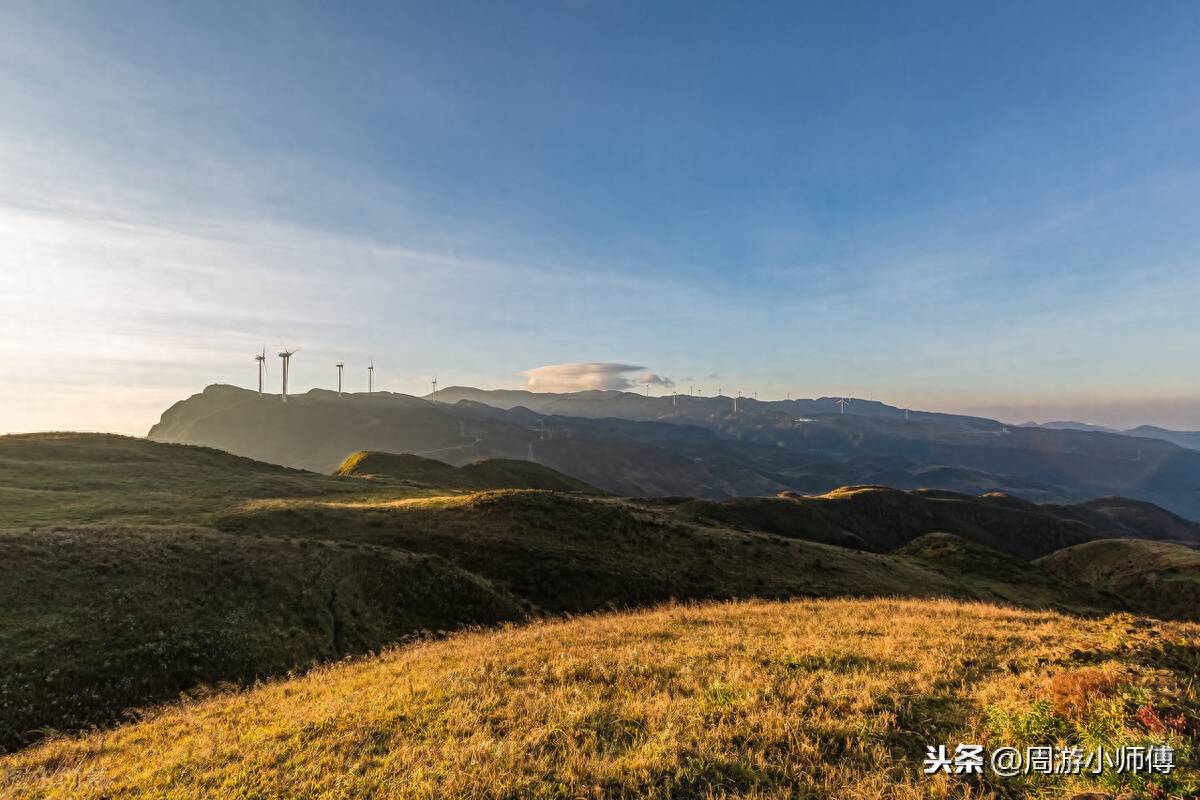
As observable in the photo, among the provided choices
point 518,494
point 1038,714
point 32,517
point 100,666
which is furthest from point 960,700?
point 32,517

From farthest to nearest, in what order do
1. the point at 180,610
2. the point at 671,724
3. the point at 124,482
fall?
the point at 124,482 < the point at 180,610 < the point at 671,724

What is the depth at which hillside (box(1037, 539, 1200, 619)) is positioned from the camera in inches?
2793

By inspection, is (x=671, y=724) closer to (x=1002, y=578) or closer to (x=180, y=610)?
(x=180, y=610)

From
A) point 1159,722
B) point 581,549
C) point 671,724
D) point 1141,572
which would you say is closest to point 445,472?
point 581,549

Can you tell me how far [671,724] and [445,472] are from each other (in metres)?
113

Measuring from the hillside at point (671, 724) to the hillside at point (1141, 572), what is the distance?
83593mm

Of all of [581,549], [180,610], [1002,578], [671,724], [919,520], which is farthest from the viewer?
[919,520]

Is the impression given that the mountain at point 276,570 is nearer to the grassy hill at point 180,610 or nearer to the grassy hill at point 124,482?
the grassy hill at point 180,610

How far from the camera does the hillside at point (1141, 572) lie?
233 ft

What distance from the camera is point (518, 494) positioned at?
178 feet

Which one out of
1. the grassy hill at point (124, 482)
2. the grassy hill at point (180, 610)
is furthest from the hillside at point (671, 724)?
the grassy hill at point (124, 482)

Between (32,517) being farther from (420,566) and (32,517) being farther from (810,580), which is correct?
(810,580)

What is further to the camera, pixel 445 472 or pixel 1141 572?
pixel 445 472

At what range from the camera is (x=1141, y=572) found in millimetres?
81312
